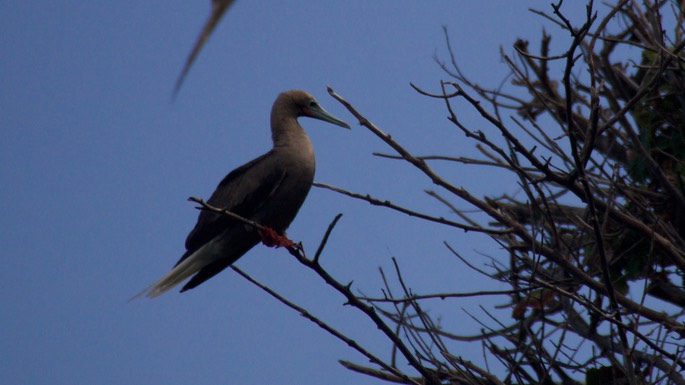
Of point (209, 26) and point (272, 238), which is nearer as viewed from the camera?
point (209, 26)

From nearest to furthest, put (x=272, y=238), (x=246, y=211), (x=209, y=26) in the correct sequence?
(x=209, y=26), (x=272, y=238), (x=246, y=211)

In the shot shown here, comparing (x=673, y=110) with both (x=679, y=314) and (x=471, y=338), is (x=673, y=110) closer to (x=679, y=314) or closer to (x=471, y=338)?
(x=679, y=314)

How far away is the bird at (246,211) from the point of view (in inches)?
199

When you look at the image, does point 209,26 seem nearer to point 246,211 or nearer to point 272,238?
point 272,238

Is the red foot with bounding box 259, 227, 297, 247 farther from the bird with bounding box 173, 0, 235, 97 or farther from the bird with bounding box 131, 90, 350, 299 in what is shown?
the bird with bounding box 173, 0, 235, 97

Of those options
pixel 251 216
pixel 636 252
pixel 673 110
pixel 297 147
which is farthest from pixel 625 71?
pixel 251 216

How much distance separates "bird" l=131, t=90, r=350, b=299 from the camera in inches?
199

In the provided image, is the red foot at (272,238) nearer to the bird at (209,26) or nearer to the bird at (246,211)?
the bird at (246,211)

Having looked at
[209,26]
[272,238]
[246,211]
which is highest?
[246,211]

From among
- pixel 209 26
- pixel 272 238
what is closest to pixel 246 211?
pixel 272 238

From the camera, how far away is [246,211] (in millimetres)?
5109

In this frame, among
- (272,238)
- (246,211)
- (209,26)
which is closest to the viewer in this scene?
(209,26)

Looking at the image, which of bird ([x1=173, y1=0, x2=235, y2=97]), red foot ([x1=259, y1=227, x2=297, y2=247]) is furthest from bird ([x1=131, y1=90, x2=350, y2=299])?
bird ([x1=173, y1=0, x2=235, y2=97])

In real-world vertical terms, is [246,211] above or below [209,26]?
above
